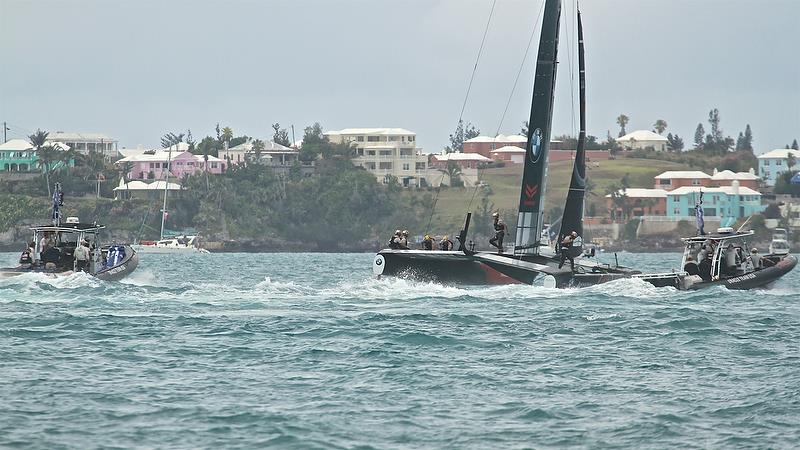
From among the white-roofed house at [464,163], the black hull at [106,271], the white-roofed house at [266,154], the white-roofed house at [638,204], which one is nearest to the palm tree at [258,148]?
the white-roofed house at [266,154]

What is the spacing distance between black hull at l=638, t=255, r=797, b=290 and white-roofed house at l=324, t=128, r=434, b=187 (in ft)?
443

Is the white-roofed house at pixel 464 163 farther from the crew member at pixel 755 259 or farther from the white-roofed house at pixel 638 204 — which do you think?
the crew member at pixel 755 259

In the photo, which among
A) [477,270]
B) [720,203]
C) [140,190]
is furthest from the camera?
[140,190]

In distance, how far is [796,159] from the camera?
192m

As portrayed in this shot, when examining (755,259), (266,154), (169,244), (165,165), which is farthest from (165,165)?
(755,259)

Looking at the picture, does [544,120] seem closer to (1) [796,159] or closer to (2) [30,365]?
(2) [30,365]

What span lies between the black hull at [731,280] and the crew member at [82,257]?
1620cm

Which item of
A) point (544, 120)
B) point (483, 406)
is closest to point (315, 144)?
point (544, 120)

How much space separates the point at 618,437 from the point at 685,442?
2.76 feet

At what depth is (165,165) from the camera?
616 feet

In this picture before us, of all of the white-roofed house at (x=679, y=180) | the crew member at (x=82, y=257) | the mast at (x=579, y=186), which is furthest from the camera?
the white-roofed house at (x=679, y=180)

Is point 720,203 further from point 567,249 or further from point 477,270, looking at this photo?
point 477,270

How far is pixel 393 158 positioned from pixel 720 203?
39804 mm

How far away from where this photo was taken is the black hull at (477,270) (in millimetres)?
43938
